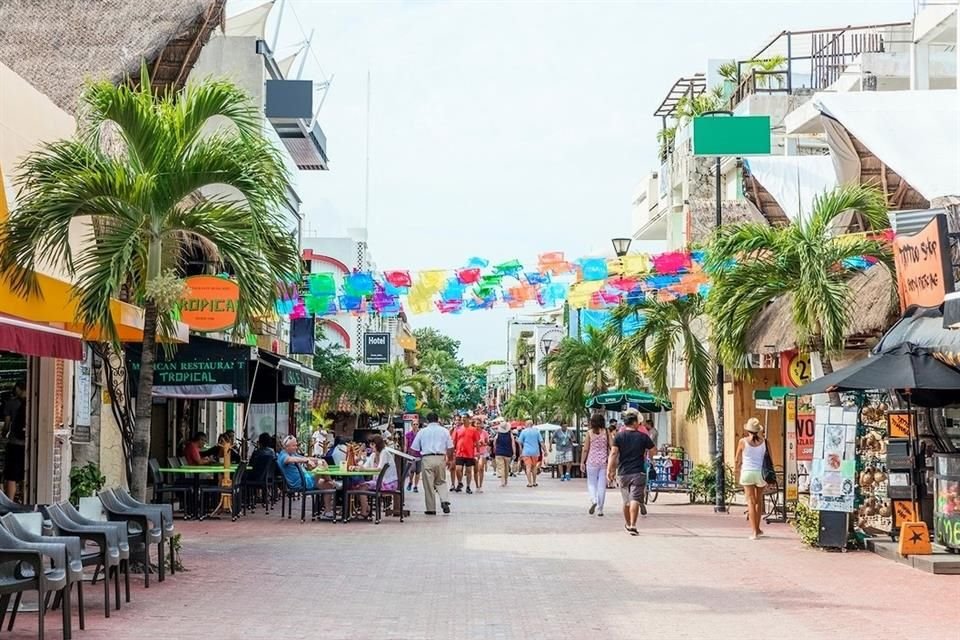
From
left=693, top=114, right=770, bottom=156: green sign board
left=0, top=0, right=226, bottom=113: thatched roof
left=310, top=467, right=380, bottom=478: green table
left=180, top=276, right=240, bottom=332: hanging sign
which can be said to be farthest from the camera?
left=693, top=114, right=770, bottom=156: green sign board

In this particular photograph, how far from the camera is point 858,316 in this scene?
20.8 metres

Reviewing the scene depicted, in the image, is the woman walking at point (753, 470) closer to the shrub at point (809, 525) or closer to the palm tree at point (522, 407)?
the shrub at point (809, 525)

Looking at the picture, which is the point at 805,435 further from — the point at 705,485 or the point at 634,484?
the point at 705,485

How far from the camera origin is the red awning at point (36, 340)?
461 inches

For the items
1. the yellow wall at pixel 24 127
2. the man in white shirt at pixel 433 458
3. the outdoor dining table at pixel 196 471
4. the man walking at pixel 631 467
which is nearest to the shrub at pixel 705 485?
the man in white shirt at pixel 433 458

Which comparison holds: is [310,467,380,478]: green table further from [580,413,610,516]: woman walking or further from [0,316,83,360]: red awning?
[0,316,83,360]: red awning

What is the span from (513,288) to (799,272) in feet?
28.1

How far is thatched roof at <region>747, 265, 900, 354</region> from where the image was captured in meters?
20.6

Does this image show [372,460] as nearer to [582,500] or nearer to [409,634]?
[582,500]

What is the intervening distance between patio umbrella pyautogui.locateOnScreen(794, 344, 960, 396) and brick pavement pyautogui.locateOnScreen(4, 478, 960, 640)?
7.06ft

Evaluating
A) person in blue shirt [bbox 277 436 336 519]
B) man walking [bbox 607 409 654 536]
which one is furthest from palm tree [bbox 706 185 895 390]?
person in blue shirt [bbox 277 436 336 519]

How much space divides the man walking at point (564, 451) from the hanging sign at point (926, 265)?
2598 cm

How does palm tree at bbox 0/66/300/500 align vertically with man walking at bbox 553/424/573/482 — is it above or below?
above

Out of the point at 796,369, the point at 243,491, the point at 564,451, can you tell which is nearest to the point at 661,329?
the point at 796,369
